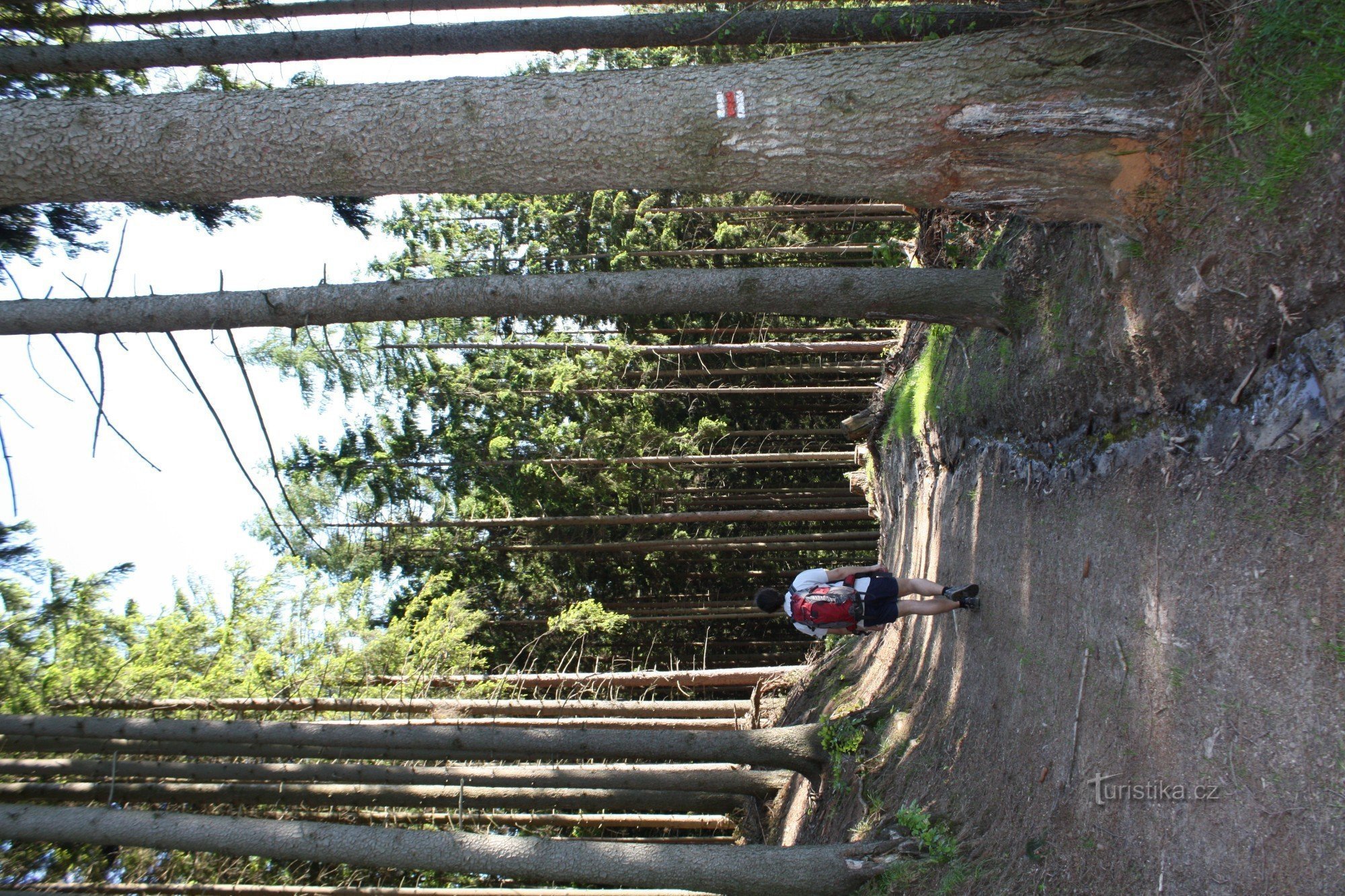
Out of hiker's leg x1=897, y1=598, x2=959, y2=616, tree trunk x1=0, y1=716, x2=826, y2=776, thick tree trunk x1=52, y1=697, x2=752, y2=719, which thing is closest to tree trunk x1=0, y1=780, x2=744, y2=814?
tree trunk x1=0, y1=716, x2=826, y2=776

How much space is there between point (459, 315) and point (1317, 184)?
13.0ft

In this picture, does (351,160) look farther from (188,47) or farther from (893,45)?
(188,47)

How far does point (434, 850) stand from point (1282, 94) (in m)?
5.75

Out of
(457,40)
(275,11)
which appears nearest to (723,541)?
(457,40)

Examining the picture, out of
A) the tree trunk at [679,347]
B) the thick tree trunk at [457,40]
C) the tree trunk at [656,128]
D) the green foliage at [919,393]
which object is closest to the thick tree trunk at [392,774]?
the green foliage at [919,393]

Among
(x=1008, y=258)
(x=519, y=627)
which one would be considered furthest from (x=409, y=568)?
(x=1008, y=258)

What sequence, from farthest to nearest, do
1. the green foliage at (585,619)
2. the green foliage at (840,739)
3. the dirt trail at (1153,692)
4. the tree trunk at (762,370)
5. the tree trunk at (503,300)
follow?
the tree trunk at (762,370) < the green foliage at (585,619) < the green foliage at (840,739) < the tree trunk at (503,300) < the dirt trail at (1153,692)

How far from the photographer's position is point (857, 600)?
20.3ft

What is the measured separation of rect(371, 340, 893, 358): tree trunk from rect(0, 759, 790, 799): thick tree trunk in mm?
5761

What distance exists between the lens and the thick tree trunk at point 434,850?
497 centimetres

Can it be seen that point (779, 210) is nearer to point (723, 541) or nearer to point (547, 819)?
point (723, 541)

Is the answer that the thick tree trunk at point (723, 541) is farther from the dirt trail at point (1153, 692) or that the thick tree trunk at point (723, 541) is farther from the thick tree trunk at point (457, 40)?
the thick tree trunk at point (457, 40)

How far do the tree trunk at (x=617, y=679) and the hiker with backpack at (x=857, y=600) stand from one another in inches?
139

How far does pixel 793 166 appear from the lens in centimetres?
419
